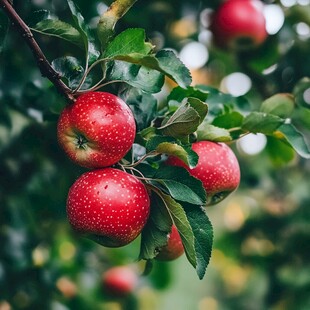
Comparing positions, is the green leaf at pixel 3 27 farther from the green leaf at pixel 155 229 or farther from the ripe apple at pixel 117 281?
the ripe apple at pixel 117 281

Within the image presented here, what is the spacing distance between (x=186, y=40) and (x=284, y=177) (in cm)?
127

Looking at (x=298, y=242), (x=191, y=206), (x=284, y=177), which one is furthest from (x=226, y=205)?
(x=191, y=206)

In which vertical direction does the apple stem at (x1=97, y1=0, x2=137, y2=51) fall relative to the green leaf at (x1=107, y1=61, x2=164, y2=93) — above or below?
above

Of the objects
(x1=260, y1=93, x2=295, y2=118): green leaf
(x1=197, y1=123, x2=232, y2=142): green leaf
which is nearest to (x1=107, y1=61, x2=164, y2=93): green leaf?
(x1=197, y1=123, x2=232, y2=142): green leaf

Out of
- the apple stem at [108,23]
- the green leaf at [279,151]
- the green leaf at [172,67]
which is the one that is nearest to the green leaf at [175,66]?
the green leaf at [172,67]

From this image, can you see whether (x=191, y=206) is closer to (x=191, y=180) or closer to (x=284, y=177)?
(x=191, y=180)

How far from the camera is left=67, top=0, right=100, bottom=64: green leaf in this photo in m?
1.09

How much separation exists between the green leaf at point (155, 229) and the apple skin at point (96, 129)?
129 millimetres

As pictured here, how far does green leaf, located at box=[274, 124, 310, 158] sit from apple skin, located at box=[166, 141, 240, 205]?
0.14 m

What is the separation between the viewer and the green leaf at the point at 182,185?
1.11 metres

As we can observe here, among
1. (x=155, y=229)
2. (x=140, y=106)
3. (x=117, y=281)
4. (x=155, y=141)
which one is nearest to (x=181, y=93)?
(x=140, y=106)

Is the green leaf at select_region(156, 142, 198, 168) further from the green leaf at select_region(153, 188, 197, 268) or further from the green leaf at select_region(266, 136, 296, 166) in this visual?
the green leaf at select_region(266, 136, 296, 166)

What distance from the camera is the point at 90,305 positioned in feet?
9.66

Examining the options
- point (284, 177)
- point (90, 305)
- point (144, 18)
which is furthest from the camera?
point (284, 177)
